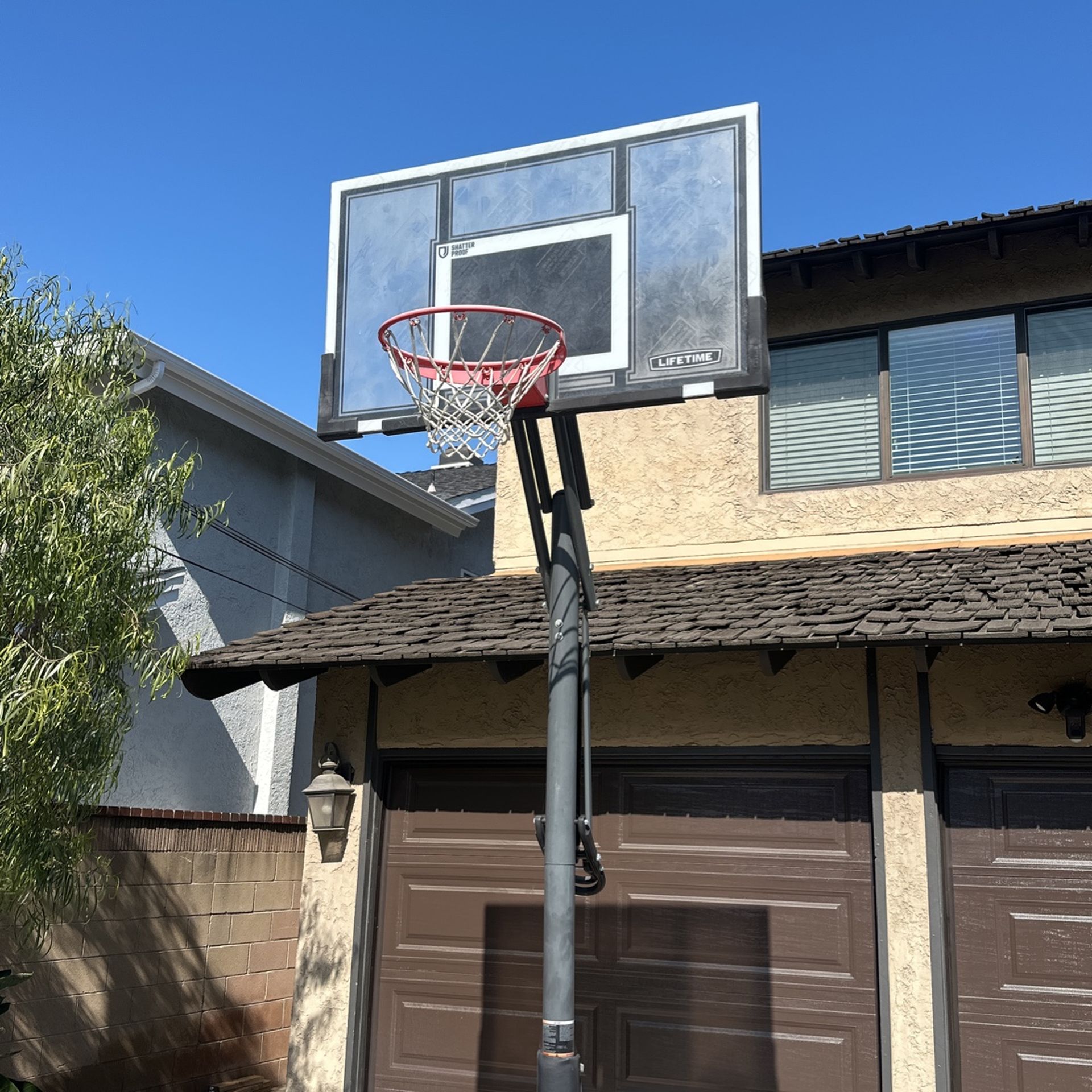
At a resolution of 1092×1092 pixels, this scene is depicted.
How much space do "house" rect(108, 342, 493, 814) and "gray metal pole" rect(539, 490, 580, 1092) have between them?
19.4 feet

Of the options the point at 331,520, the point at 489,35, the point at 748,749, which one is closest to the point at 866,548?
the point at 748,749

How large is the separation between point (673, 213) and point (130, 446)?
10.4 ft

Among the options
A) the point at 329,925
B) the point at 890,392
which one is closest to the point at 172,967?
the point at 329,925

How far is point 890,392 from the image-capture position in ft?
30.3

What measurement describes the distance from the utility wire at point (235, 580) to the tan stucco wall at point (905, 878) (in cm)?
681

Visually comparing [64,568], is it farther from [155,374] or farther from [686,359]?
[155,374]

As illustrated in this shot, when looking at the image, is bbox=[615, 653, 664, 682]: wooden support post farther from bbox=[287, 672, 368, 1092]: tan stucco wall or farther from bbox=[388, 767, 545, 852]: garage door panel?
bbox=[287, 672, 368, 1092]: tan stucco wall

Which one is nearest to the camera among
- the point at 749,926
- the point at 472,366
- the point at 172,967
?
the point at 472,366

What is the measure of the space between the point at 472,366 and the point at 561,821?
212 cm

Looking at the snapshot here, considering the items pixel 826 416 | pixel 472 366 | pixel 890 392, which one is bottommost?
pixel 472 366

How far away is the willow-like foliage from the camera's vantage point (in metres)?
6.08

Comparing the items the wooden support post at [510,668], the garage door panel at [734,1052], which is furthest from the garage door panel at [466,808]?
the garage door panel at [734,1052]

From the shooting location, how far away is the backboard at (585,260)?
5809 millimetres

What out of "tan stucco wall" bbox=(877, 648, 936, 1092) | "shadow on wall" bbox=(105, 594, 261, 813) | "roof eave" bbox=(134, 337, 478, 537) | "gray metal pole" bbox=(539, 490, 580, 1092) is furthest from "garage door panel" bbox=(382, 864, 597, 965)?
"roof eave" bbox=(134, 337, 478, 537)
